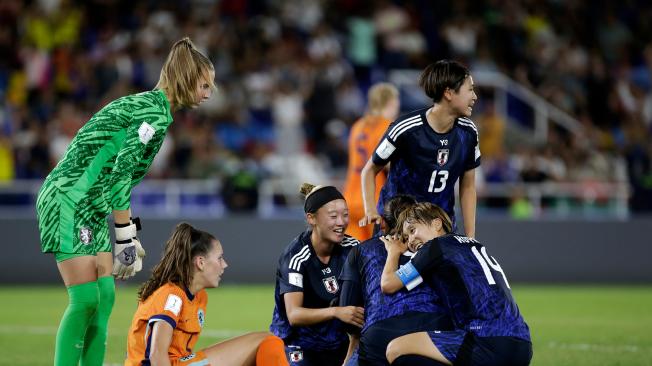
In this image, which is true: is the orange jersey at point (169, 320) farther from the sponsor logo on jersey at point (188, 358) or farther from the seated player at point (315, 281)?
the seated player at point (315, 281)

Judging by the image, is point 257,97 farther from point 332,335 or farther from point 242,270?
point 332,335

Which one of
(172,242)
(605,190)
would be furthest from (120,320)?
(605,190)

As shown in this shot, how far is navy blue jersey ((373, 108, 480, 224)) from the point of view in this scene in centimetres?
780

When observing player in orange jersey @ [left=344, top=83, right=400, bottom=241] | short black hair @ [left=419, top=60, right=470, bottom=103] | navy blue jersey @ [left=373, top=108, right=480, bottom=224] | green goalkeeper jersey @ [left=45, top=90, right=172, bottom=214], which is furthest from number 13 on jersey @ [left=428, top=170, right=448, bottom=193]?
green goalkeeper jersey @ [left=45, top=90, right=172, bottom=214]

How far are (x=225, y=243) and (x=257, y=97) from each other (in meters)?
3.36

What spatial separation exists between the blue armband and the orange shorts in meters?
1.21

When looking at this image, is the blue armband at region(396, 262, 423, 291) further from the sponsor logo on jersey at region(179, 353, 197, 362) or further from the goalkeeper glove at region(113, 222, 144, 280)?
the goalkeeper glove at region(113, 222, 144, 280)

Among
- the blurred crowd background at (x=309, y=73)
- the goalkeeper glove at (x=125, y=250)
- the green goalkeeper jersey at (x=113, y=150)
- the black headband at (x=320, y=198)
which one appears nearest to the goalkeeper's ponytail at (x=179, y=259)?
the goalkeeper glove at (x=125, y=250)

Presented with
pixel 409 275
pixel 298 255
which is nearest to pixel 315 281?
pixel 298 255

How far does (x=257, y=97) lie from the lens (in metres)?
18.6

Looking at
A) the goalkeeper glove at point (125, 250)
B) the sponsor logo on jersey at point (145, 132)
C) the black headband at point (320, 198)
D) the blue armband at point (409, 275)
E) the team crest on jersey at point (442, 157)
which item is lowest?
the blue armband at point (409, 275)

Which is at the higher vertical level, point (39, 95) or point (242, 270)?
point (39, 95)

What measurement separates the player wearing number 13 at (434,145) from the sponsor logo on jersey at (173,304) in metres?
2.03

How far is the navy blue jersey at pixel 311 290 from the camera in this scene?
714 centimetres
